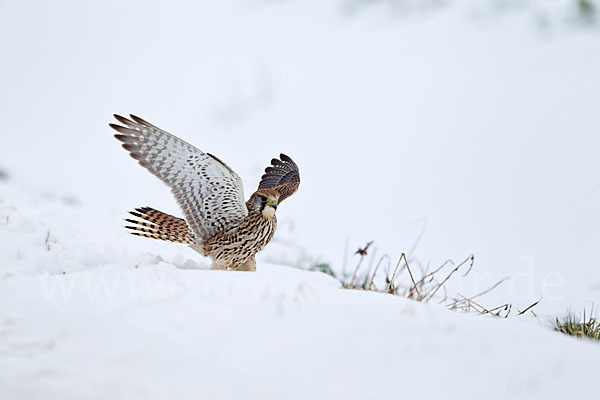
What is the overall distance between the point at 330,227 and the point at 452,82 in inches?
147

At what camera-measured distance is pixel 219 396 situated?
4.21 ft

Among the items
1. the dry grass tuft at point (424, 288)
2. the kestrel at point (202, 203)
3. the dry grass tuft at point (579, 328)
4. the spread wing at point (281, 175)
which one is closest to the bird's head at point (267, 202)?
the kestrel at point (202, 203)

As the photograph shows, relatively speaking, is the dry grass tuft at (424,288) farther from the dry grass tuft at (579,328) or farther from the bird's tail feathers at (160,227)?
the bird's tail feathers at (160,227)

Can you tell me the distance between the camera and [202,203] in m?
2.93

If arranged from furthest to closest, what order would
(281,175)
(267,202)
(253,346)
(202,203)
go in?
(281,175), (267,202), (202,203), (253,346)

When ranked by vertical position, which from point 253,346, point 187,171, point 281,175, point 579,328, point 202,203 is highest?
point 281,175

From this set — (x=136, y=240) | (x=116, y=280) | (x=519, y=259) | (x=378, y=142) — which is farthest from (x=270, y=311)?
(x=378, y=142)

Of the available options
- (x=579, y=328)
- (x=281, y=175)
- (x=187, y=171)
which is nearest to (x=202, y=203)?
(x=187, y=171)

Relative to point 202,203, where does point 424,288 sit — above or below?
below

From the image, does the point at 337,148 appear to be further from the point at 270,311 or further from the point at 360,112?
the point at 270,311

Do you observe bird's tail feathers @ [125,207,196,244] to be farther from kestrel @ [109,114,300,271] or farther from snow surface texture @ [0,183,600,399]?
snow surface texture @ [0,183,600,399]

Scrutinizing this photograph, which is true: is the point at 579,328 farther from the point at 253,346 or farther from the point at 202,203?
the point at 202,203

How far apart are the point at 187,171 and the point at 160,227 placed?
534 millimetres

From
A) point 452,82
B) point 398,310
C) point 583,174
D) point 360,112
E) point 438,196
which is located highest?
point 452,82
